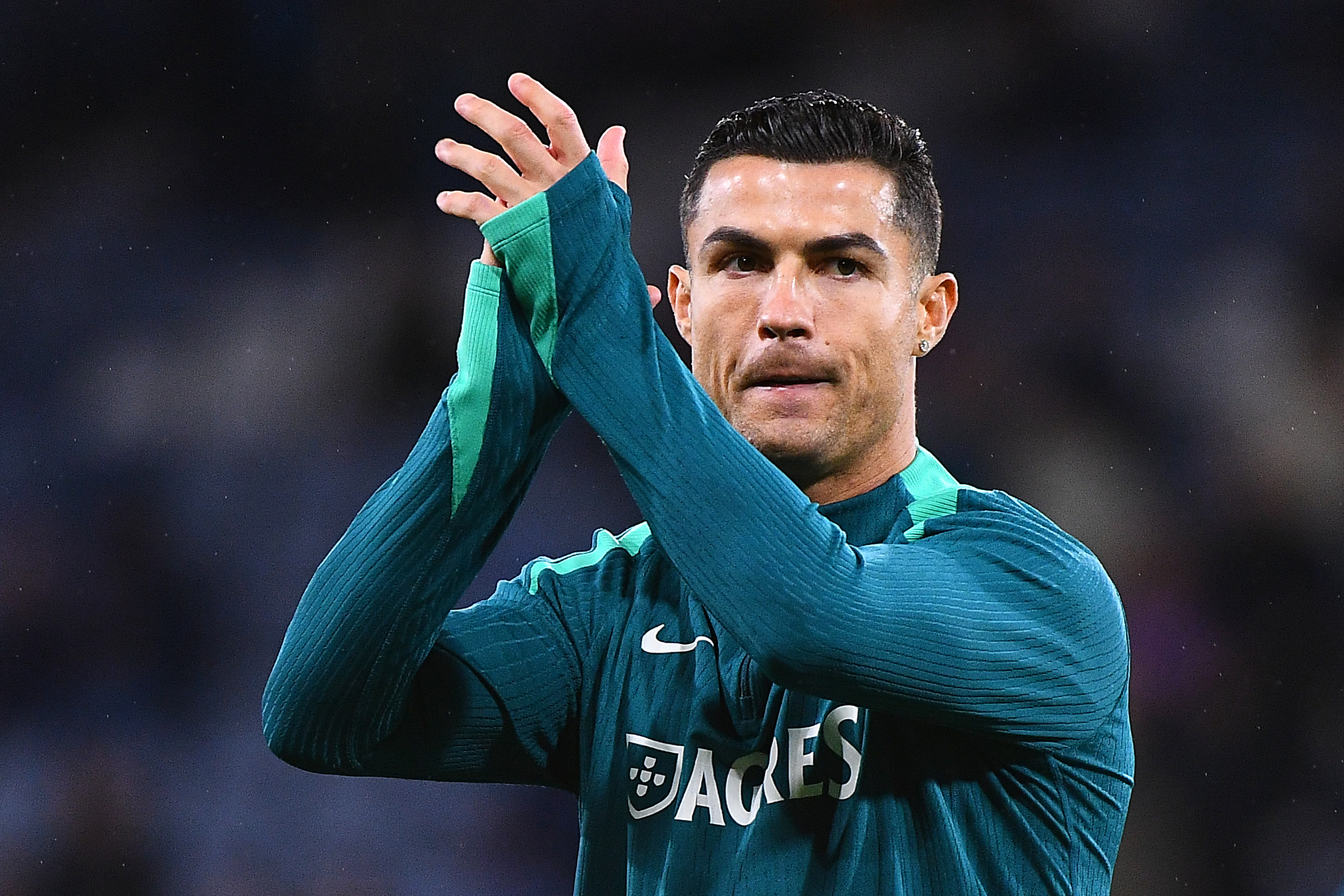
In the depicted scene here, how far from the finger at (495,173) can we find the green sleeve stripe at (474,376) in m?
0.08

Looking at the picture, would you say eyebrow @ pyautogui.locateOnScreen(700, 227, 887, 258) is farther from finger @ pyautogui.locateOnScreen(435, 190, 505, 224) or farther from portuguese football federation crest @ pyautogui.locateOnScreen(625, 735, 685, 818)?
portuguese football federation crest @ pyautogui.locateOnScreen(625, 735, 685, 818)

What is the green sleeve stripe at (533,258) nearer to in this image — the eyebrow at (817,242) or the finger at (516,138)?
the finger at (516,138)

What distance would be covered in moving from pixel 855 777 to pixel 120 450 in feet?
11.0

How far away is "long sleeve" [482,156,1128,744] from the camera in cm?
125

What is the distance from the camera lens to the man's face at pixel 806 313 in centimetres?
162

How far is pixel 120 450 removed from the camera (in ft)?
14.0

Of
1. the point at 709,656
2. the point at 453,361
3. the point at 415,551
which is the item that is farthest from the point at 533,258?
the point at 453,361

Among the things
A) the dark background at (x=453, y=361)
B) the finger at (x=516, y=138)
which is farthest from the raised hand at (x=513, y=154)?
the dark background at (x=453, y=361)

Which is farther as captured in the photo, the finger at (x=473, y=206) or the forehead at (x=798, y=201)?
the forehead at (x=798, y=201)

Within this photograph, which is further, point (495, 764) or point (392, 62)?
point (392, 62)

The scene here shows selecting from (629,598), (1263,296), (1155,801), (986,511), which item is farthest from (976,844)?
(1263,296)

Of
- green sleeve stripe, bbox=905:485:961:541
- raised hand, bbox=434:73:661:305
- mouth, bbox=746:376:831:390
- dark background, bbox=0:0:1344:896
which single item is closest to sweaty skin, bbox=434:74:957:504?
mouth, bbox=746:376:831:390

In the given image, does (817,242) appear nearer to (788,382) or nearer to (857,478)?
(788,382)

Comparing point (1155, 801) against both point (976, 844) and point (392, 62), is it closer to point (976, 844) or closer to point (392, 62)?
point (976, 844)
